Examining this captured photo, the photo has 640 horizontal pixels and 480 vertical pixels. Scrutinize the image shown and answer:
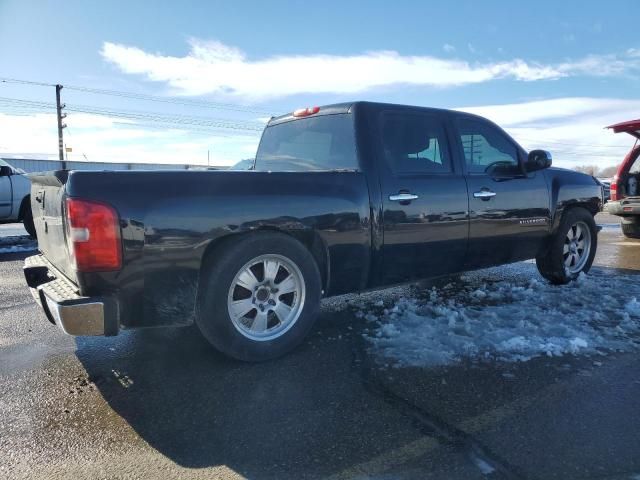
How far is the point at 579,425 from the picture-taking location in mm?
2531

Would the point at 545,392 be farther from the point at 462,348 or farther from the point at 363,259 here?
the point at 363,259

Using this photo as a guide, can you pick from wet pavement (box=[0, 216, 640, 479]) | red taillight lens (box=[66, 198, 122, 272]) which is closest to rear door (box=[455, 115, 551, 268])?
wet pavement (box=[0, 216, 640, 479])

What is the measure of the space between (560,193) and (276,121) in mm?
3127

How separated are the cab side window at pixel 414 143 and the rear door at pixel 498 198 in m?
0.25

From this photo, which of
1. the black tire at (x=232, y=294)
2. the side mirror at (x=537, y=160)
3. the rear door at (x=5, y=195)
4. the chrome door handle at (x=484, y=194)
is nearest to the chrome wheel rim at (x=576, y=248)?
the side mirror at (x=537, y=160)

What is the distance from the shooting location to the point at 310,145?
4391 mm

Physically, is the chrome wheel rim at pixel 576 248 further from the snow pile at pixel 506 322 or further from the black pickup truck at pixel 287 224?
the black pickup truck at pixel 287 224

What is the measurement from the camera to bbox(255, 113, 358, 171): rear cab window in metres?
3.98

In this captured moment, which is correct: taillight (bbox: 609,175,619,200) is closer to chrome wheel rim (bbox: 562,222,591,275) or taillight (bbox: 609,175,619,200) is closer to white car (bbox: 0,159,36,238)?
chrome wheel rim (bbox: 562,222,591,275)

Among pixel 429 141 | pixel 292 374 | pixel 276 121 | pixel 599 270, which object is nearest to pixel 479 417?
pixel 292 374

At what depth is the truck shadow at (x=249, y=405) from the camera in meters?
2.30

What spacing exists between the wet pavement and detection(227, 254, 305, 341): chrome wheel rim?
24cm

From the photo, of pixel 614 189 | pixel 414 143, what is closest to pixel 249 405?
pixel 414 143

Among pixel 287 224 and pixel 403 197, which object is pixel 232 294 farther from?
pixel 403 197
